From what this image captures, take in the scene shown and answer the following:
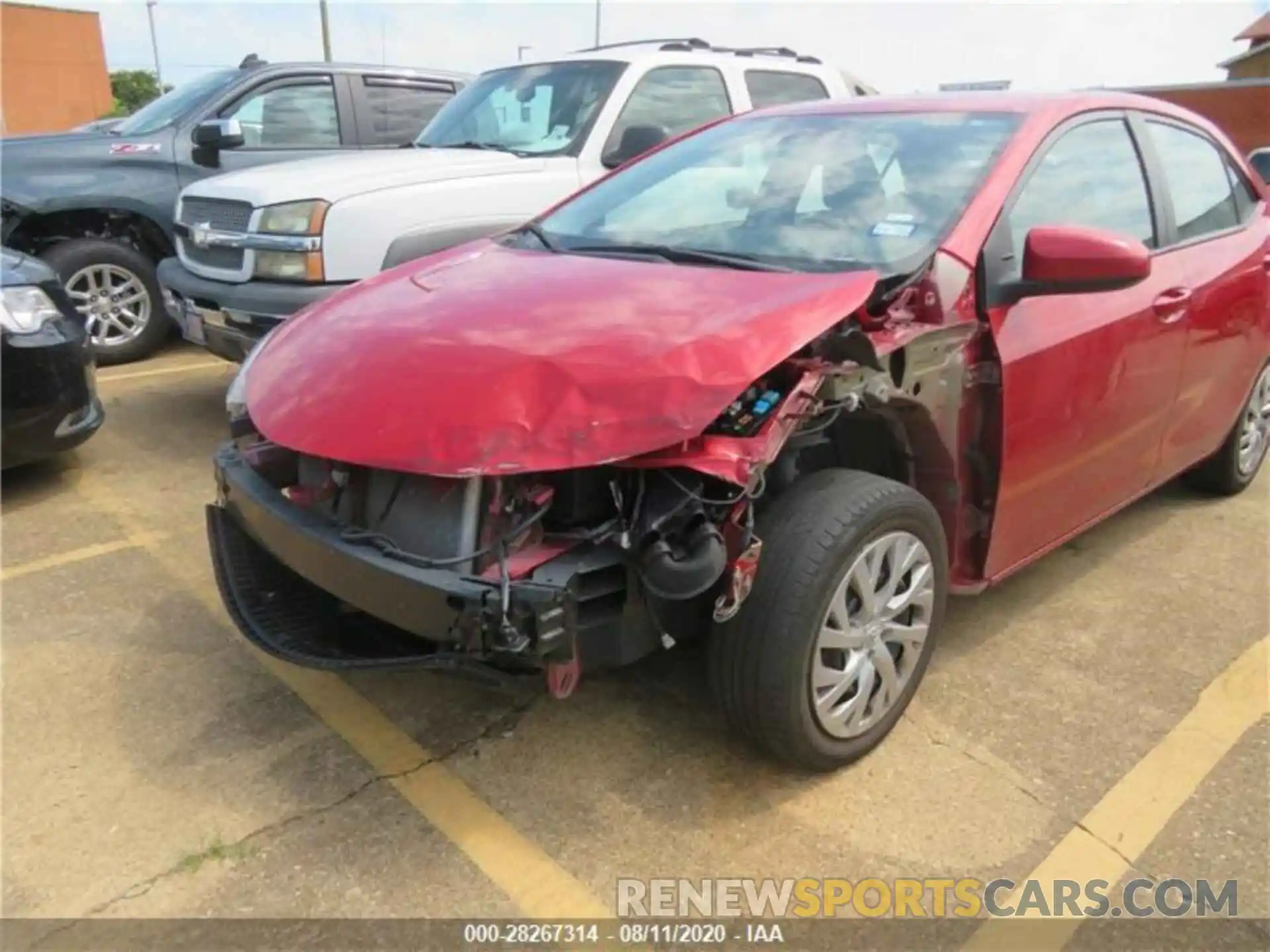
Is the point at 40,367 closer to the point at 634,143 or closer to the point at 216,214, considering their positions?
the point at 216,214

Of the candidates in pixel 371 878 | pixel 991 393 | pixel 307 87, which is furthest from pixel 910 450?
pixel 307 87

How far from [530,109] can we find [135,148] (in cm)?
285

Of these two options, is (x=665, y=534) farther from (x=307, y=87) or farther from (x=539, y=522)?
(x=307, y=87)

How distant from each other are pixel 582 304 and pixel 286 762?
1417mm

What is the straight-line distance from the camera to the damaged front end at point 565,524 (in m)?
2.12

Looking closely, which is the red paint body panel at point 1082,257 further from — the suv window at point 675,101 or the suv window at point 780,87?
the suv window at point 780,87

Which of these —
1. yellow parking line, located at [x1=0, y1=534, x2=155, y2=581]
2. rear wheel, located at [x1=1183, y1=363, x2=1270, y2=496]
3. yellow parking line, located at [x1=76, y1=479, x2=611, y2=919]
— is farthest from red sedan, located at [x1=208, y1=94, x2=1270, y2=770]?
yellow parking line, located at [x1=0, y1=534, x2=155, y2=581]

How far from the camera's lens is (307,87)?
269 inches

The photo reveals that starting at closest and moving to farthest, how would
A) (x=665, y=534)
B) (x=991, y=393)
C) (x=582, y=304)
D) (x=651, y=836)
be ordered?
(x=665, y=534) < (x=651, y=836) < (x=582, y=304) < (x=991, y=393)

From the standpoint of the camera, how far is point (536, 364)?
7.54 ft

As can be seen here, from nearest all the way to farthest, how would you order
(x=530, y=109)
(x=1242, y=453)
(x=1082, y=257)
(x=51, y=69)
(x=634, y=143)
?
(x=1082, y=257), (x=1242, y=453), (x=634, y=143), (x=530, y=109), (x=51, y=69)

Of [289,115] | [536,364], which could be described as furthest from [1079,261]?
[289,115]

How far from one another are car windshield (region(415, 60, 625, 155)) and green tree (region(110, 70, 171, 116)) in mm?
47269

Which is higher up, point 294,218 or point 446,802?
point 294,218
